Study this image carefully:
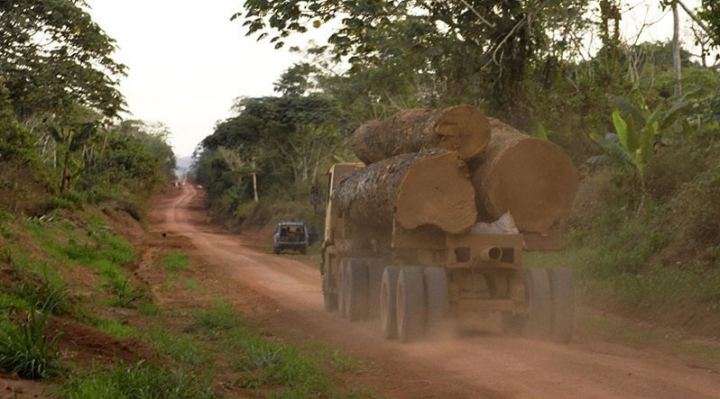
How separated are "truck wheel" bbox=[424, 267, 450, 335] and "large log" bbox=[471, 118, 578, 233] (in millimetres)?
1072

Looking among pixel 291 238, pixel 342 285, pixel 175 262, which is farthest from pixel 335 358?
pixel 291 238

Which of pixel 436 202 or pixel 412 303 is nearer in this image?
pixel 436 202

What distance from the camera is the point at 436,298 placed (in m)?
12.0

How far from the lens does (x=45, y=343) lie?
7824 millimetres

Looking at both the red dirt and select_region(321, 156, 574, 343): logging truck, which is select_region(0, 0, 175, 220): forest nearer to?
the red dirt

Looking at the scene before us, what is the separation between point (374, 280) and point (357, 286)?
0.30m

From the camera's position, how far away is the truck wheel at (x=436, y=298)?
472 inches

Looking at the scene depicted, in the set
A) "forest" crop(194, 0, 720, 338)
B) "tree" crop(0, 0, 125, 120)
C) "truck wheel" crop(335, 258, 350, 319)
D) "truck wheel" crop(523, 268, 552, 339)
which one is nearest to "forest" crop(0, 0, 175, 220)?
"tree" crop(0, 0, 125, 120)

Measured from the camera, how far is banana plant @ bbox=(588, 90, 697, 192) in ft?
67.2

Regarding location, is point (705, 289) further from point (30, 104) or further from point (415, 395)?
point (30, 104)

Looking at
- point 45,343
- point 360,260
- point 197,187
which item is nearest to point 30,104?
point 360,260

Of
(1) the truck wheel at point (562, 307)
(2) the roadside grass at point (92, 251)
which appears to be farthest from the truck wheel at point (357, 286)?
(2) the roadside grass at point (92, 251)

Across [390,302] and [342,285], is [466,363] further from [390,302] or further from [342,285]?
[342,285]

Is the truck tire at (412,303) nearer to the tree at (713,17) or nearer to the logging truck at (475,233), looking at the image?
the logging truck at (475,233)
